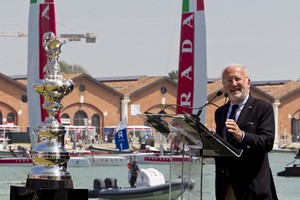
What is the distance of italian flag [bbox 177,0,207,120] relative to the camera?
1475 inches

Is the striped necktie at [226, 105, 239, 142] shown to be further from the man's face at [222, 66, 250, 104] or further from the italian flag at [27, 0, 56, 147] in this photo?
the italian flag at [27, 0, 56, 147]

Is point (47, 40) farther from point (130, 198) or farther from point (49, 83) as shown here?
point (130, 198)

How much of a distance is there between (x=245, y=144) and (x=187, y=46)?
101ft

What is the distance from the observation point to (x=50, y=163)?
8.10 metres

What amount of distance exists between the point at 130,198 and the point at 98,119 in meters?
74.8

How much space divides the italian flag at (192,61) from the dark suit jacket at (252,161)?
29959 millimetres

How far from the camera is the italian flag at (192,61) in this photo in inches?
1475

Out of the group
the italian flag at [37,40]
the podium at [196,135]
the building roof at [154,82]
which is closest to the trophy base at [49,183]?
the podium at [196,135]

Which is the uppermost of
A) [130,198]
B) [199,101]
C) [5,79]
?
[5,79]

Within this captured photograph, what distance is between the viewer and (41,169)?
810cm

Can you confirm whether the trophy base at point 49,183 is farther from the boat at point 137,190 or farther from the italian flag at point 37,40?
the italian flag at point 37,40

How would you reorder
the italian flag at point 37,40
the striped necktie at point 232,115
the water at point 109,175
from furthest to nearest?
the italian flag at point 37,40 < the water at point 109,175 < the striped necktie at point 232,115

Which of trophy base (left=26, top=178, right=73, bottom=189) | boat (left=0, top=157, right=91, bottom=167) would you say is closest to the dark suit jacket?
trophy base (left=26, top=178, right=73, bottom=189)

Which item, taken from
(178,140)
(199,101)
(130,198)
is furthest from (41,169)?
(199,101)
